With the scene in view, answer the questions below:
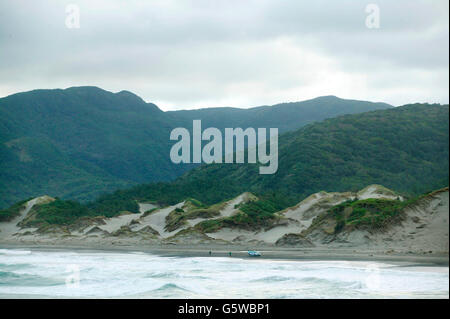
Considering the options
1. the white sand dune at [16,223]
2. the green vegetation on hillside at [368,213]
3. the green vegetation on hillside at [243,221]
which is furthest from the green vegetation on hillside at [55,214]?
the green vegetation on hillside at [368,213]

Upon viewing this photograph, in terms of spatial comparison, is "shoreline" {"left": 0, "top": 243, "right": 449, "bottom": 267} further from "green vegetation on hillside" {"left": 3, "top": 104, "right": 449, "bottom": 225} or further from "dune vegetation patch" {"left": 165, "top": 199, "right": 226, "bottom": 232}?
"green vegetation on hillside" {"left": 3, "top": 104, "right": 449, "bottom": 225}

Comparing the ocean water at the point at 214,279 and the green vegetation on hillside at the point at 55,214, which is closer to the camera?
the ocean water at the point at 214,279

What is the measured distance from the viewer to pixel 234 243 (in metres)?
44.6

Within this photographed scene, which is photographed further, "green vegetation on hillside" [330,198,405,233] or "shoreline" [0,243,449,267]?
"green vegetation on hillside" [330,198,405,233]

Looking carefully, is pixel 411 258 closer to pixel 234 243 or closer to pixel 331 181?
pixel 234 243

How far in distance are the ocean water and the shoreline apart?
1.63m

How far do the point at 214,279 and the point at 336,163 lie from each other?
57555mm

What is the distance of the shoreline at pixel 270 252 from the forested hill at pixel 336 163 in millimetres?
21201

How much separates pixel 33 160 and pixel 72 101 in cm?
5451

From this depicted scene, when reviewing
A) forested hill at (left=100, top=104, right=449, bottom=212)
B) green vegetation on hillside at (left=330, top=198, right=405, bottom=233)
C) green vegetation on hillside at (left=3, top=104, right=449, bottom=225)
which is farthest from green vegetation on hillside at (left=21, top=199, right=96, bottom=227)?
green vegetation on hillside at (left=330, top=198, right=405, bottom=233)

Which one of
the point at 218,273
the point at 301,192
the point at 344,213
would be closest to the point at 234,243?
the point at 344,213

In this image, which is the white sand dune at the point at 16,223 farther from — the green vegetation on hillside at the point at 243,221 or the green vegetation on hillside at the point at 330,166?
the green vegetation on hillside at the point at 243,221

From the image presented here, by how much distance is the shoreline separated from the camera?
1168 inches

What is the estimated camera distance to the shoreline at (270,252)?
29.7m
